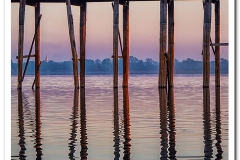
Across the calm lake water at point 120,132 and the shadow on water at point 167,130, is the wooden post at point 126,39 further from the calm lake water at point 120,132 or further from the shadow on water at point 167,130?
the calm lake water at point 120,132

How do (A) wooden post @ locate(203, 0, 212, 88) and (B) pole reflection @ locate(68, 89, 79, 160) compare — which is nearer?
(B) pole reflection @ locate(68, 89, 79, 160)

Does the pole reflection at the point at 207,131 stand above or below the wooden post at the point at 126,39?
below

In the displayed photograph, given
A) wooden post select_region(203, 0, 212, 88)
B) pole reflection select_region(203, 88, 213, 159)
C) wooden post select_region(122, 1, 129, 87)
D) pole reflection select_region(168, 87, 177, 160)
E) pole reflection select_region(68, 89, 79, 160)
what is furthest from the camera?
wooden post select_region(122, 1, 129, 87)

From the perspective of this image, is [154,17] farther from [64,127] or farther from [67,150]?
[67,150]

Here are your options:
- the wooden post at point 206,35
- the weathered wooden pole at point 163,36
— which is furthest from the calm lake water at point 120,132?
the weathered wooden pole at point 163,36

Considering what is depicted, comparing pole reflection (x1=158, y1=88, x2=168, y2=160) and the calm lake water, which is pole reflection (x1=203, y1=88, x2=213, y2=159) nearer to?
the calm lake water

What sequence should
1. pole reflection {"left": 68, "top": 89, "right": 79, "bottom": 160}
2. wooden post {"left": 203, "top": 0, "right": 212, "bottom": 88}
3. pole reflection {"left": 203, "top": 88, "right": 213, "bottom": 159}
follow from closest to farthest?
pole reflection {"left": 203, "top": 88, "right": 213, "bottom": 159}, pole reflection {"left": 68, "top": 89, "right": 79, "bottom": 160}, wooden post {"left": 203, "top": 0, "right": 212, "bottom": 88}

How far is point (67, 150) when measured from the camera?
28.7 feet

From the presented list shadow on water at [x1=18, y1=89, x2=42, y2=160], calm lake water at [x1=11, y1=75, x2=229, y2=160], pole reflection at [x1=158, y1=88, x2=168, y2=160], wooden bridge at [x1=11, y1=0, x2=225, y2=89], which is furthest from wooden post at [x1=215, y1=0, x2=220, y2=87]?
shadow on water at [x1=18, y1=89, x2=42, y2=160]

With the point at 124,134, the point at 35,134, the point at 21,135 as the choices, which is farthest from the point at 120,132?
the point at 21,135

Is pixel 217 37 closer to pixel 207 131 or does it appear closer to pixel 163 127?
pixel 163 127

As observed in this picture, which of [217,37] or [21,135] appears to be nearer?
[21,135]
